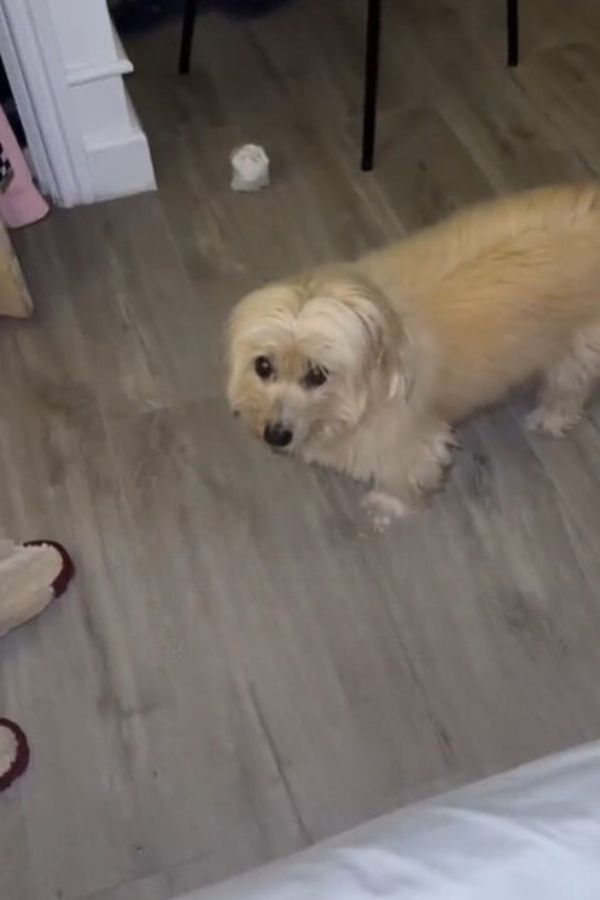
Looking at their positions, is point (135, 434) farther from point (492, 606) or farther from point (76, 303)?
point (492, 606)

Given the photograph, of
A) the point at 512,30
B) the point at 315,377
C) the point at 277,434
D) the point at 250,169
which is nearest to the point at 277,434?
the point at 277,434

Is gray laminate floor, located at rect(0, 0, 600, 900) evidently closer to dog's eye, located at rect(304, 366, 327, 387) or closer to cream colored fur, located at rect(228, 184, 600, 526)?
cream colored fur, located at rect(228, 184, 600, 526)

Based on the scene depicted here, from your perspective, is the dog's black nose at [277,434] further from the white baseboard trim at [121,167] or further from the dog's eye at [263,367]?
the white baseboard trim at [121,167]

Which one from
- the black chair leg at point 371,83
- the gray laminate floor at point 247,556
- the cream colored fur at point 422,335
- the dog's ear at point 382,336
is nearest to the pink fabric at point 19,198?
the gray laminate floor at point 247,556

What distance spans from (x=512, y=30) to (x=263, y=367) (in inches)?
55.3

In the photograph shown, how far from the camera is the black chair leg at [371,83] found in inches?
88.8

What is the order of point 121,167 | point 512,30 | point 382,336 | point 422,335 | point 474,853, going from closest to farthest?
point 474,853 → point 382,336 → point 422,335 → point 121,167 → point 512,30

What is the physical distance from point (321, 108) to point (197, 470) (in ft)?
3.44

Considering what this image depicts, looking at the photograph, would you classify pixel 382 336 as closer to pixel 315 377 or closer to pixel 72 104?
pixel 315 377

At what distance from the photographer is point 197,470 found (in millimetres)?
1987

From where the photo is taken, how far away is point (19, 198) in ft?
7.90

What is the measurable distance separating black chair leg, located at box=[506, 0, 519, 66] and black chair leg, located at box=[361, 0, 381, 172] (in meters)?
0.35

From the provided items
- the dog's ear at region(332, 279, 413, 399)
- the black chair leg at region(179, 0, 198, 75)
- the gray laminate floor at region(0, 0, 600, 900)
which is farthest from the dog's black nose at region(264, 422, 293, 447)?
the black chair leg at region(179, 0, 198, 75)

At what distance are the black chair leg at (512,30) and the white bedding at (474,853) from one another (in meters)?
2.07
